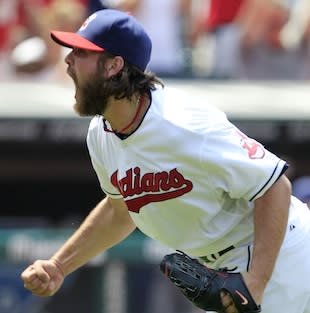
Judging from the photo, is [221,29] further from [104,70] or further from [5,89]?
[104,70]

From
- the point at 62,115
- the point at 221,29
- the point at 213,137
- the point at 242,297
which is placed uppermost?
the point at 213,137

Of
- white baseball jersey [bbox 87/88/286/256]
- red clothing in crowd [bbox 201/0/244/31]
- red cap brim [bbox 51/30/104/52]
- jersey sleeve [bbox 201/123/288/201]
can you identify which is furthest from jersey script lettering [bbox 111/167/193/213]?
red clothing in crowd [bbox 201/0/244/31]

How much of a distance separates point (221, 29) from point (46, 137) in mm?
1742

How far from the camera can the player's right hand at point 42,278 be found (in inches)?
157

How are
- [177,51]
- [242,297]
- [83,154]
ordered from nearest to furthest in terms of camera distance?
[242,297]
[177,51]
[83,154]

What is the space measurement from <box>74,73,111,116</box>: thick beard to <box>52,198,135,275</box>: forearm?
550mm

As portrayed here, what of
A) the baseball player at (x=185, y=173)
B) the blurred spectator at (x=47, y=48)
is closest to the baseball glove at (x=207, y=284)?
the baseball player at (x=185, y=173)

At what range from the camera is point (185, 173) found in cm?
377

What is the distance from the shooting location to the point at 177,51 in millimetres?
8789

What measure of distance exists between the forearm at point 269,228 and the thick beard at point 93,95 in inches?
25.2

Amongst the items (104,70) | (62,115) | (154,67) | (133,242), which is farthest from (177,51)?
(104,70)

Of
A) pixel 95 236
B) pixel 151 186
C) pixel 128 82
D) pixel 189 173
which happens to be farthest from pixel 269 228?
pixel 95 236

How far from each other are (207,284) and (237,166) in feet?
1.37

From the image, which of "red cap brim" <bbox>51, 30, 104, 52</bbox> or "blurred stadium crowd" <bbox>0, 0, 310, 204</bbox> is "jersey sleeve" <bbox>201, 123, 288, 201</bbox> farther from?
"blurred stadium crowd" <bbox>0, 0, 310, 204</bbox>
